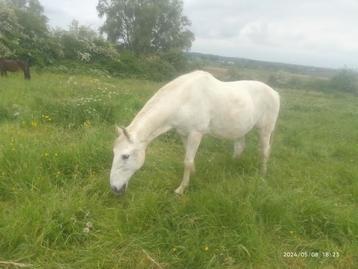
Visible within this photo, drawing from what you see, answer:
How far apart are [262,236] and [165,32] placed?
39.0 metres

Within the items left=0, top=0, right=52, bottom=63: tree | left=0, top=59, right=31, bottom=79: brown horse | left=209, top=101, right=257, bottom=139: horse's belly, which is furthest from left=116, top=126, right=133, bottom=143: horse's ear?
left=0, top=0, right=52, bottom=63: tree

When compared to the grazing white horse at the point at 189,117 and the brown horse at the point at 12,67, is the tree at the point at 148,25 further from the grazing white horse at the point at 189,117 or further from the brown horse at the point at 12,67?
the grazing white horse at the point at 189,117

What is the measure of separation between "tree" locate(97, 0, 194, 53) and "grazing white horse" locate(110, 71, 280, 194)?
3531 centimetres

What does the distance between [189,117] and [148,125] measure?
68 centimetres

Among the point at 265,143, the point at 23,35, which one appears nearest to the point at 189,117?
the point at 265,143

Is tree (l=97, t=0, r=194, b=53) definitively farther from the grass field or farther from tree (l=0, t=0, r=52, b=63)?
the grass field

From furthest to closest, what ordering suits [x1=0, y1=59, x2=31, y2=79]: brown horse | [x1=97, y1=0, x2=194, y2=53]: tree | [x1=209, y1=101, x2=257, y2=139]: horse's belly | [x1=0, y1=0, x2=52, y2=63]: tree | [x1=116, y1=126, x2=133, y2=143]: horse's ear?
[x1=97, y1=0, x2=194, y2=53]: tree < [x1=0, y1=0, x2=52, y2=63]: tree < [x1=0, y1=59, x2=31, y2=79]: brown horse < [x1=209, y1=101, x2=257, y2=139]: horse's belly < [x1=116, y1=126, x2=133, y2=143]: horse's ear

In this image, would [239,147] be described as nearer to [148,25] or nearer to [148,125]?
[148,125]

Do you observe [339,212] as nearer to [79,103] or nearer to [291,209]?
[291,209]

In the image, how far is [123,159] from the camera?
179 inches

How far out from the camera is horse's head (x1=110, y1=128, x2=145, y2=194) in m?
4.52

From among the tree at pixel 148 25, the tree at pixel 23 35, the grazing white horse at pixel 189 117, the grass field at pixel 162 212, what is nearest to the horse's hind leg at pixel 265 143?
the grazing white horse at pixel 189 117

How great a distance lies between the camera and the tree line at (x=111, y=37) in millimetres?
23188

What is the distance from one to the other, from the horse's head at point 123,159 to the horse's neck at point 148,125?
0.13 metres
